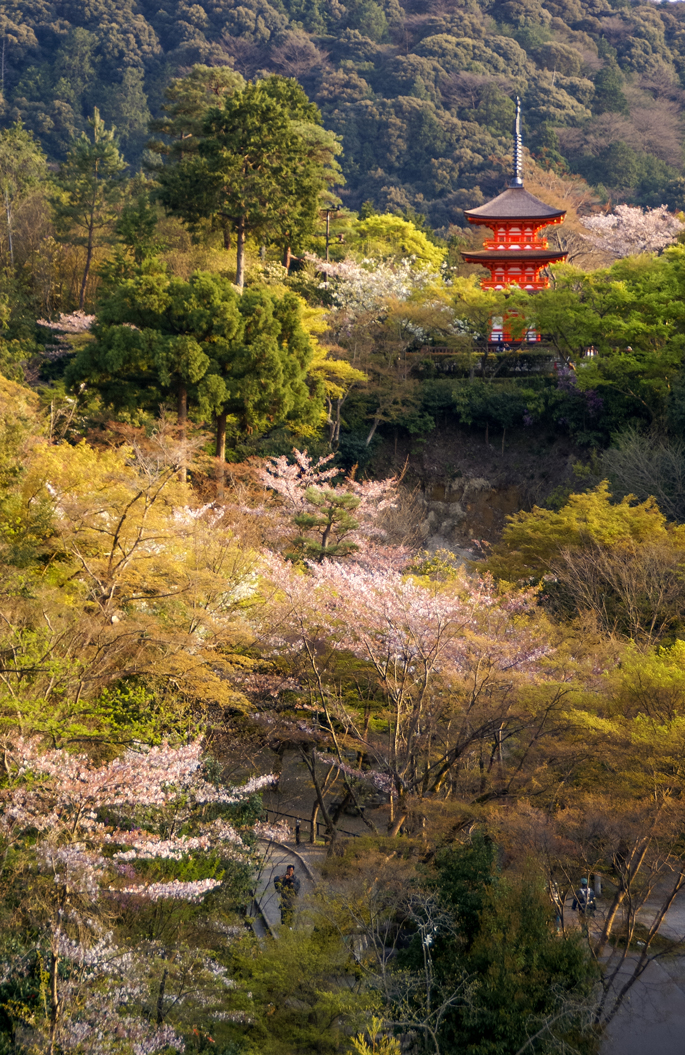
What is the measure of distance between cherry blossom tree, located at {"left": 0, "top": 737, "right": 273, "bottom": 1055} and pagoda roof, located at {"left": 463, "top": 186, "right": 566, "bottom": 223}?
28122mm

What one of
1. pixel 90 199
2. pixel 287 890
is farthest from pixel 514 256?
pixel 287 890

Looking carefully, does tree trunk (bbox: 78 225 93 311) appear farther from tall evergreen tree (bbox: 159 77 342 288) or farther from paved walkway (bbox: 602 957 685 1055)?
paved walkway (bbox: 602 957 685 1055)

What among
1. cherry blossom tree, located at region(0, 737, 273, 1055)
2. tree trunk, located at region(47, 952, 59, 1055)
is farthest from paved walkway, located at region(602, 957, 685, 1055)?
tree trunk, located at region(47, 952, 59, 1055)

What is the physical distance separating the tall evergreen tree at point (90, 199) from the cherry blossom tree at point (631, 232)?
18578 mm

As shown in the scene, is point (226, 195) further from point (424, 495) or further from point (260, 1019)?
point (260, 1019)

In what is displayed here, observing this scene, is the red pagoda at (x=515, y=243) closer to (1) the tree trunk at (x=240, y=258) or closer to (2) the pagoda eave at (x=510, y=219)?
(2) the pagoda eave at (x=510, y=219)

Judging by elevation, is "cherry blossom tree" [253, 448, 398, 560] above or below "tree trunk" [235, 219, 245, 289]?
below

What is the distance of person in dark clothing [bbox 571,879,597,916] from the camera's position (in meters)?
11.9

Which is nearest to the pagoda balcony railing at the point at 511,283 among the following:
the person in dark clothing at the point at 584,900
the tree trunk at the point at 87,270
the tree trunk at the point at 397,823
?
the tree trunk at the point at 87,270

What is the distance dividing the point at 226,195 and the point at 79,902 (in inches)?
812

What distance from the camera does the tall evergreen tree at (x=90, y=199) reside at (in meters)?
31.8

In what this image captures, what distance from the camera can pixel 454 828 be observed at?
12.0 meters

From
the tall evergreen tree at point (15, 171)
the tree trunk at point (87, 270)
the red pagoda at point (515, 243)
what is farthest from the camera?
the red pagoda at point (515, 243)

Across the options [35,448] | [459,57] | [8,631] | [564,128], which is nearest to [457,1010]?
[8,631]
